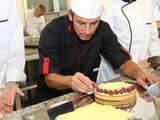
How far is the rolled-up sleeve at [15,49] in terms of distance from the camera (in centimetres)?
160

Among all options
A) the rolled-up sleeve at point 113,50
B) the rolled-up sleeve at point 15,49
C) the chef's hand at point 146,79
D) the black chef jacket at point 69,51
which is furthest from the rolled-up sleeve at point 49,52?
the chef's hand at point 146,79

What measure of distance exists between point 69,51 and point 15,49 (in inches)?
11.7

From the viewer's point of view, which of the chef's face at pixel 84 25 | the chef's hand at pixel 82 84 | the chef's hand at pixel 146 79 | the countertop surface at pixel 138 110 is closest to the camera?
the countertop surface at pixel 138 110

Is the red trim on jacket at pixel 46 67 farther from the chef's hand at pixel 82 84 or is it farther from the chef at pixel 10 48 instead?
the chef's hand at pixel 82 84

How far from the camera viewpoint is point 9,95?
4.72ft

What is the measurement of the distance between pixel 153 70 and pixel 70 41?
49cm

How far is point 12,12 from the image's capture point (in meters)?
1.61

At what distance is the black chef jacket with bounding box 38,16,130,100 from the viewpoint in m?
1.66

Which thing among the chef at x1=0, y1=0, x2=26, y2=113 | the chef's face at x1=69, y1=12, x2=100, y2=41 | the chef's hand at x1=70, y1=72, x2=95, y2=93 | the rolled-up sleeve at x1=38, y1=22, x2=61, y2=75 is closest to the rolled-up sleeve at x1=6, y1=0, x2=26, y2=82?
the chef at x1=0, y1=0, x2=26, y2=113

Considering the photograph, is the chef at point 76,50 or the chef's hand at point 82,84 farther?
the chef at point 76,50

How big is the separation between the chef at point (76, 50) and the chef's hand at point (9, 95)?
192 millimetres

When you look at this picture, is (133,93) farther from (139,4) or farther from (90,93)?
(139,4)

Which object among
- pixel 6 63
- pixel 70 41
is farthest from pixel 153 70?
pixel 6 63

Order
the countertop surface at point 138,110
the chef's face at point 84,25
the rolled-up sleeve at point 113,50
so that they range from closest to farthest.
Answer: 1. the countertop surface at point 138,110
2. the chef's face at point 84,25
3. the rolled-up sleeve at point 113,50
